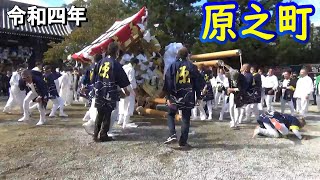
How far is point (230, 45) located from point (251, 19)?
5988 millimetres

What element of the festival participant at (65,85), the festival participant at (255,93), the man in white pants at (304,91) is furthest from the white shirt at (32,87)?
the man in white pants at (304,91)

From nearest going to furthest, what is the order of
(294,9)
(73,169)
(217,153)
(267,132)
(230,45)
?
(73,169), (217,153), (267,132), (294,9), (230,45)

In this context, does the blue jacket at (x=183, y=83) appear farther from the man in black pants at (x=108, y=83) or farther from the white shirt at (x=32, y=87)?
the white shirt at (x=32, y=87)

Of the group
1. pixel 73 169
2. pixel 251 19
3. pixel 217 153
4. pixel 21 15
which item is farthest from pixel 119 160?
pixel 21 15

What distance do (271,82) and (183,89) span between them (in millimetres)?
7045

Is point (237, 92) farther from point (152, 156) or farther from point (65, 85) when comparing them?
point (65, 85)

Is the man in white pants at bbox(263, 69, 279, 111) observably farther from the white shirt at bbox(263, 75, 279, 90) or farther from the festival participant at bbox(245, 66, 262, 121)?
the festival participant at bbox(245, 66, 262, 121)

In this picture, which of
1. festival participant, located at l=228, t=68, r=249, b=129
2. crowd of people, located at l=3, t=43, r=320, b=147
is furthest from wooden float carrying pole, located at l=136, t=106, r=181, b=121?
festival participant, located at l=228, t=68, r=249, b=129

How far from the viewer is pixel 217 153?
5.66m

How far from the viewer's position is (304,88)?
10.4 metres

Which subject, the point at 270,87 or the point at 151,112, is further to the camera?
the point at 270,87

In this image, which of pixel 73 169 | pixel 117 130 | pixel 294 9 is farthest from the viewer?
pixel 294 9

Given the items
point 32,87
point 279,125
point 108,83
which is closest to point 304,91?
point 279,125

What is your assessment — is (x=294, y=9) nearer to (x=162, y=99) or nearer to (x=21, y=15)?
(x=162, y=99)
